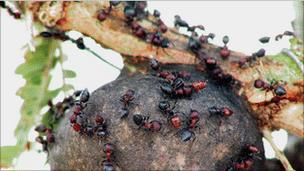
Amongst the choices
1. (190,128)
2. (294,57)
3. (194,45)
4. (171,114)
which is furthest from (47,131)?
(294,57)

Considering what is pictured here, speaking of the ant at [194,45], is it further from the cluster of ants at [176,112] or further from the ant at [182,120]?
the ant at [182,120]

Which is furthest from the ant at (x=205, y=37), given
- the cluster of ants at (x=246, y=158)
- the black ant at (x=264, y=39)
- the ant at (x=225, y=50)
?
the cluster of ants at (x=246, y=158)

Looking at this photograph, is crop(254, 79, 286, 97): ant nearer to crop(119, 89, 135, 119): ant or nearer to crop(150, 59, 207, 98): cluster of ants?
crop(150, 59, 207, 98): cluster of ants

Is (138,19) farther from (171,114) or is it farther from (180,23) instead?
(171,114)

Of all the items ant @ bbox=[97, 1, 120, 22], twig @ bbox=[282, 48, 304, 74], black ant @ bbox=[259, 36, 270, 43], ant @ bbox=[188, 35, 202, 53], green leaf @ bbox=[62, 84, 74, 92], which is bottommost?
green leaf @ bbox=[62, 84, 74, 92]

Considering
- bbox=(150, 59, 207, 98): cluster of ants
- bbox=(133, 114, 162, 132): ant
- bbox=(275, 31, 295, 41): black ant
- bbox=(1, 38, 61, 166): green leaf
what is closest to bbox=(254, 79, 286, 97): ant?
bbox=(150, 59, 207, 98): cluster of ants

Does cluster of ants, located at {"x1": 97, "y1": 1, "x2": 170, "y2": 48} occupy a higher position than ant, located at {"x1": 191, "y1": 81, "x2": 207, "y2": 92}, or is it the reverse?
cluster of ants, located at {"x1": 97, "y1": 1, "x2": 170, "y2": 48}

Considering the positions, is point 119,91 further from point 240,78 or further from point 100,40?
point 240,78
